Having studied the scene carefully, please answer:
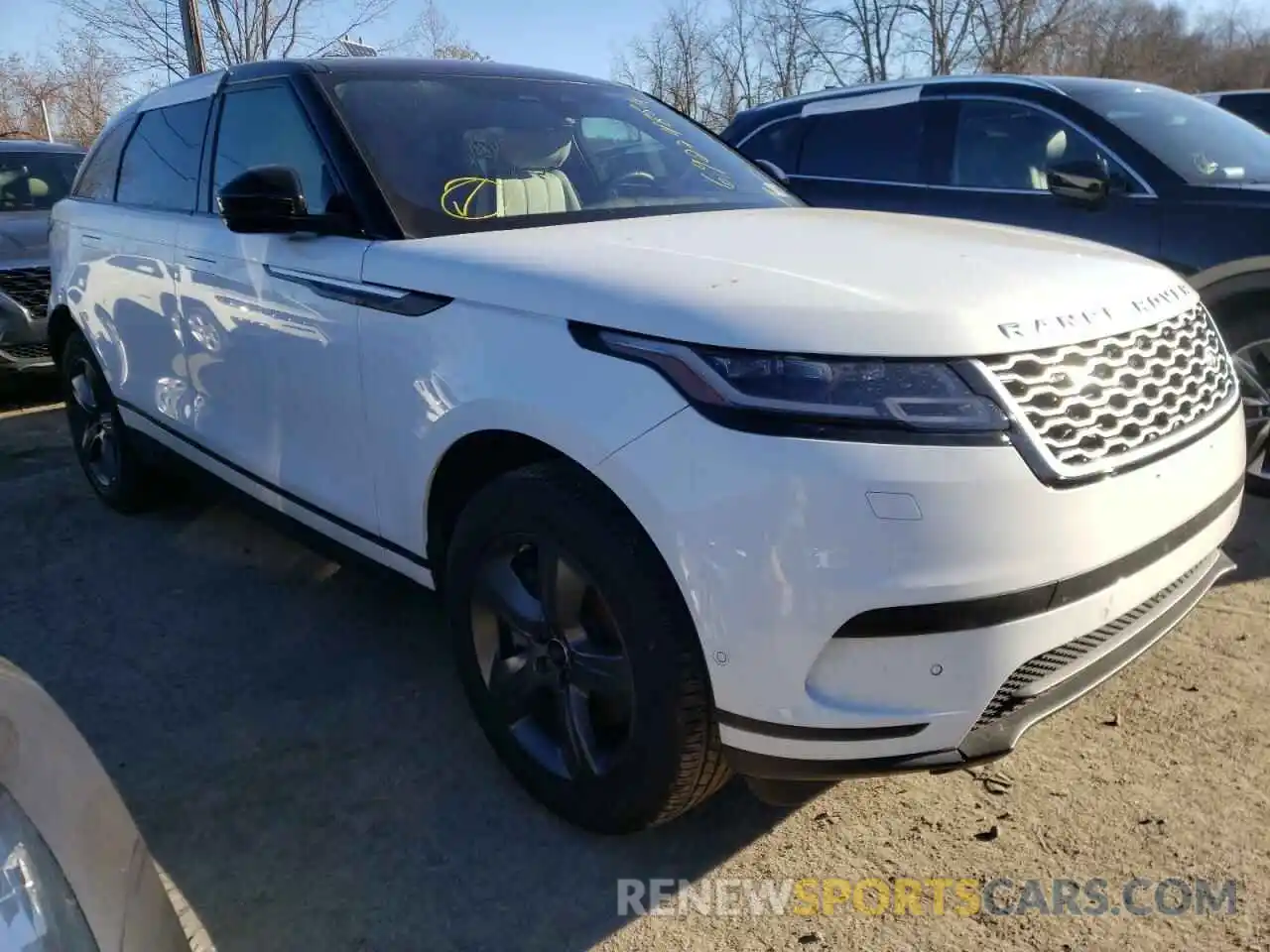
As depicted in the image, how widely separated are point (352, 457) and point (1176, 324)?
6.72 ft

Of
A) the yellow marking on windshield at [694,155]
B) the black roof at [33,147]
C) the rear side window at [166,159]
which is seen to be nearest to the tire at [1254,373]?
the yellow marking on windshield at [694,155]

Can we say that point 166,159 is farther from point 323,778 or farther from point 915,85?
point 915,85

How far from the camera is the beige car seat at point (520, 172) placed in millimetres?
2795

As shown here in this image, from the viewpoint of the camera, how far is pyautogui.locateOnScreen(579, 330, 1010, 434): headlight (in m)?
1.77

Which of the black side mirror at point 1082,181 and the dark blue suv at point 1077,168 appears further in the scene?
the black side mirror at point 1082,181

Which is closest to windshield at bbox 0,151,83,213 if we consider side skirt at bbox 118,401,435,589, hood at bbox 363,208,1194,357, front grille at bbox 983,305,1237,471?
side skirt at bbox 118,401,435,589

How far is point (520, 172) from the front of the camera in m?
2.94

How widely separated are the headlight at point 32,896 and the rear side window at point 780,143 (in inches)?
217

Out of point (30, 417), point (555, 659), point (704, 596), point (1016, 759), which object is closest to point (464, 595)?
point (555, 659)

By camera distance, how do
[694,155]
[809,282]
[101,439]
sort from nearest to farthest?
[809,282] < [694,155] < [101,439]

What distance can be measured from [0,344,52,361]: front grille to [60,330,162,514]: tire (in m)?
2.34

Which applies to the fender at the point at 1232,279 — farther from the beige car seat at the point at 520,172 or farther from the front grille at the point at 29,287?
the front grille at the point at 29,287

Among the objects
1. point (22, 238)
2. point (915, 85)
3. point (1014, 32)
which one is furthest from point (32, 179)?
point (1014, 32)

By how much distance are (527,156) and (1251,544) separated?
308 centimetres
